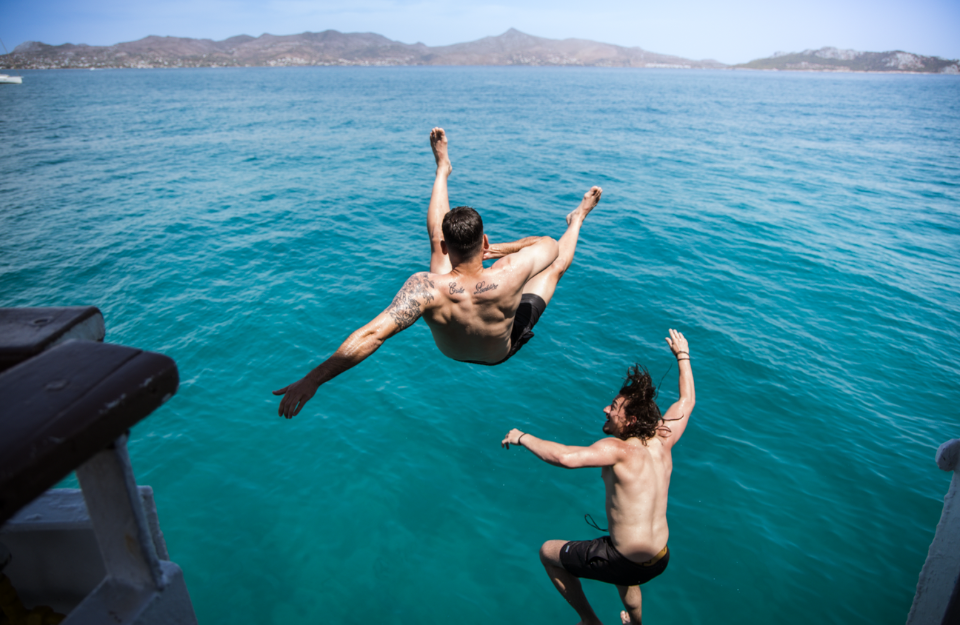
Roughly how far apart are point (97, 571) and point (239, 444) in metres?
7.38

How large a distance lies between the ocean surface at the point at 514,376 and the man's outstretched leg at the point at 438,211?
14.5ft

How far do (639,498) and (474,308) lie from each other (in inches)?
90.1

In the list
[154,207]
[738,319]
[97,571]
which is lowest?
[738,319]

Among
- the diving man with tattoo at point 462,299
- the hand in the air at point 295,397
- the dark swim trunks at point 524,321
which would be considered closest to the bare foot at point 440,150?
the diving man with tattoo at point 462,299

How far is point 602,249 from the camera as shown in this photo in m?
17.6

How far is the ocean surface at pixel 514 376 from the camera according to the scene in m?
7.07

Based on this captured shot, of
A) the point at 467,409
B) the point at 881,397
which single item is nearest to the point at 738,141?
the point at 881,397

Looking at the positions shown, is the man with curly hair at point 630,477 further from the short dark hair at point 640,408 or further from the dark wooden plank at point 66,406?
the dark wooden plank at point 66,406

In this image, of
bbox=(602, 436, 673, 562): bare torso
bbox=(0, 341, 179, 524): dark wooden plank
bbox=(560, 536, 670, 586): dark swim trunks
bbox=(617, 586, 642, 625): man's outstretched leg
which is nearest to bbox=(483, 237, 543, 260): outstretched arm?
bbox=(602, 436, 673, 562): bare torso

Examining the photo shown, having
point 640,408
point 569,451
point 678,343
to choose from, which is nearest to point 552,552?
point 569,451

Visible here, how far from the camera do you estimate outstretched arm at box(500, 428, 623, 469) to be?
4273 mm

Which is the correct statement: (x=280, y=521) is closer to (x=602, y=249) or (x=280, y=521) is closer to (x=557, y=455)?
(x=557, y=455)

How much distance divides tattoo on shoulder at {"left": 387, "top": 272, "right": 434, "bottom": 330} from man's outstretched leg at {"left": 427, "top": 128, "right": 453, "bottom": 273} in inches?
30.0

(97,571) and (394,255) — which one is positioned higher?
(97,571)
